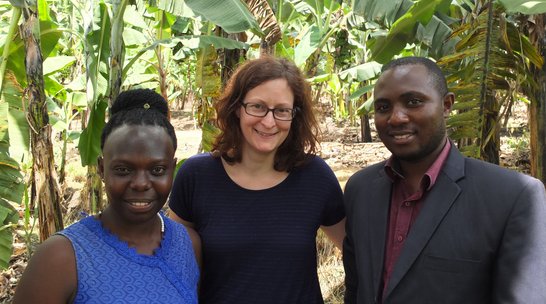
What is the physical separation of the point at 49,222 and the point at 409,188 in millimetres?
2878

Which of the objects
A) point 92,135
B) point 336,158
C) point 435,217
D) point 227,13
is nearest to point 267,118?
point 435,217

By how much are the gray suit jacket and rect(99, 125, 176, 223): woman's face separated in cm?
75

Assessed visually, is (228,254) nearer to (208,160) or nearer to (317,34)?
(208,160)

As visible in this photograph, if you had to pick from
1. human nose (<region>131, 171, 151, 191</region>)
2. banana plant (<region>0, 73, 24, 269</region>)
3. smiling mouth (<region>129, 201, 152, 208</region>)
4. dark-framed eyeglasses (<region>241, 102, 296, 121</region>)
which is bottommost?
banana plant (<region>0, 73, 24, 269</region>)

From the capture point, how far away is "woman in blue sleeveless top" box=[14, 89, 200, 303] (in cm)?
160

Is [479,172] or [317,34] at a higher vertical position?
[317,34]

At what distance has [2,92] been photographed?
4.32 m

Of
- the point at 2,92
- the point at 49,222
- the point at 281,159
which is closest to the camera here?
the point at 281,159

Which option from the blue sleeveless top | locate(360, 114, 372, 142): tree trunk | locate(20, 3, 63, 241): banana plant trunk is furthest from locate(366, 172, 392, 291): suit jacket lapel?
locate(360, 114, 372, 142): tree trunk

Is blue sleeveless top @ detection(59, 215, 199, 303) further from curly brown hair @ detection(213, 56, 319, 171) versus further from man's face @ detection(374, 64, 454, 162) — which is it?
man's face @ detection(374, 64, 454, 162)

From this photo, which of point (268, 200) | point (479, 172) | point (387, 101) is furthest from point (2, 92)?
point (479, 172)

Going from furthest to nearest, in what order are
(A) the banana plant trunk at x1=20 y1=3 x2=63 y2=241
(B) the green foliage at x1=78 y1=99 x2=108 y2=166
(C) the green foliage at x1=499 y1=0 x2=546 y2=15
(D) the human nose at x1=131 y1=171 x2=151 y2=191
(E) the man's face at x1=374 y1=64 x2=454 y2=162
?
(B) the green foliage at x1=78 y1=99 x2=108 y2=166 → (A) the banana plant trunk at x1=20 y1=3 x2=63 y2=241 → (C) the green foliage at x1=499 y1=0 x2=546 y2=15 → (E) the man's face at x1=374 y1=64 x2=454 y2=162 → (D) the human nose at x1=131 y1=171 x2=151 y2=191

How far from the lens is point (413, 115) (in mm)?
1853

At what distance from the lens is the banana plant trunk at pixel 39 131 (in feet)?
12.3
